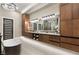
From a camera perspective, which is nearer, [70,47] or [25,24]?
[70,47]

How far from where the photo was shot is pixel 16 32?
1.82 meters

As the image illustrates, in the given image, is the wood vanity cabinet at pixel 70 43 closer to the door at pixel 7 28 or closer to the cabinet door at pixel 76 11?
the cabinet door at pixel 76 11

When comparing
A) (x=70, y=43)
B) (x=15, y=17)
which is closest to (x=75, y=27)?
(x=70, y=43)

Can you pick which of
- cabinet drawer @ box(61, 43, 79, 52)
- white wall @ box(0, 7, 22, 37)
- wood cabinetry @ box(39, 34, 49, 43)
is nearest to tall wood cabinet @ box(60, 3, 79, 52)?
cabinet drawer @ box(61, 43, 79, 52)

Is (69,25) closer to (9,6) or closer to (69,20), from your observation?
(69,20)

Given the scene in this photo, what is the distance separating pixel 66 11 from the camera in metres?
1.79

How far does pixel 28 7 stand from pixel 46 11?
0.83 feet

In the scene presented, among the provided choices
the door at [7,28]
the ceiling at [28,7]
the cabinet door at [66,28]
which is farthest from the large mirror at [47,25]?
the door at [7,28]

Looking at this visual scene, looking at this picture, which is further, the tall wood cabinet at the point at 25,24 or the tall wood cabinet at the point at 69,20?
the tall wood cabinet at the point at 25,24

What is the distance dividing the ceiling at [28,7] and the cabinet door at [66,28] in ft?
1.20

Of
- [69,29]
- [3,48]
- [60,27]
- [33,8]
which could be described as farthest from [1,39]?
[69,29]

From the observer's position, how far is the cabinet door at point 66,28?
5.71 ft

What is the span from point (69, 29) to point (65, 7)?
11.8 inches
